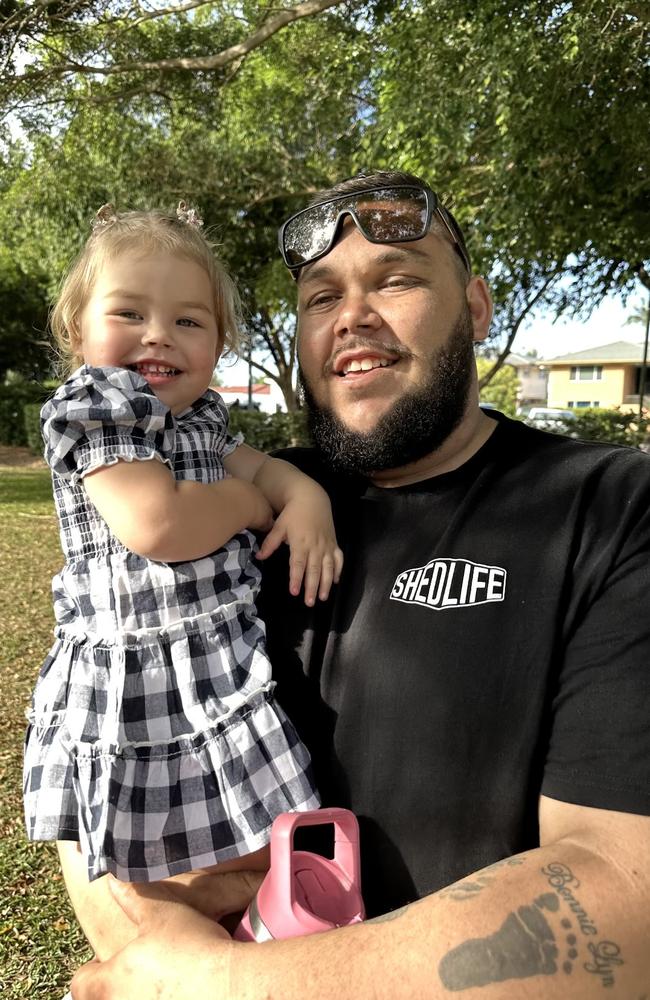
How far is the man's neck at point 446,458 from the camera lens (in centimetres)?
228

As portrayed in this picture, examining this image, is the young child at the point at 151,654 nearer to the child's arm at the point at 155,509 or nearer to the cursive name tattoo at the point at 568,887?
the child's arm at the point at 155,509

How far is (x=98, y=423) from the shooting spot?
1.87m

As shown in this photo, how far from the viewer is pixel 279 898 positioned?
5.28 feet

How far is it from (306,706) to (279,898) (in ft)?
1.50

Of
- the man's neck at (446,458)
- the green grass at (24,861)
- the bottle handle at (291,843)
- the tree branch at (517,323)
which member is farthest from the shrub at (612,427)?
the bottle handle at (291,843)

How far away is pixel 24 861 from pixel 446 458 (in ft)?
9.75

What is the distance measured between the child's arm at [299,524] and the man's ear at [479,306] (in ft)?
2.65

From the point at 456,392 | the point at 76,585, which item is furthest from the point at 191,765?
the point at 456,392

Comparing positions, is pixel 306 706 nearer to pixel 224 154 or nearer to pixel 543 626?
pixel 543 626

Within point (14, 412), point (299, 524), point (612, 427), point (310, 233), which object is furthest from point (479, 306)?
point (14, 412)

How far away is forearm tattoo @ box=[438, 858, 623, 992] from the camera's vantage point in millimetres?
1311

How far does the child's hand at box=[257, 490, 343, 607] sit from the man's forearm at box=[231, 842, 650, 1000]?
2.60ft

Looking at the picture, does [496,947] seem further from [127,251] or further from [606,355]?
[606,355]

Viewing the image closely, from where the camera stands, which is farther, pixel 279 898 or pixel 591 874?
pixel 279 898
